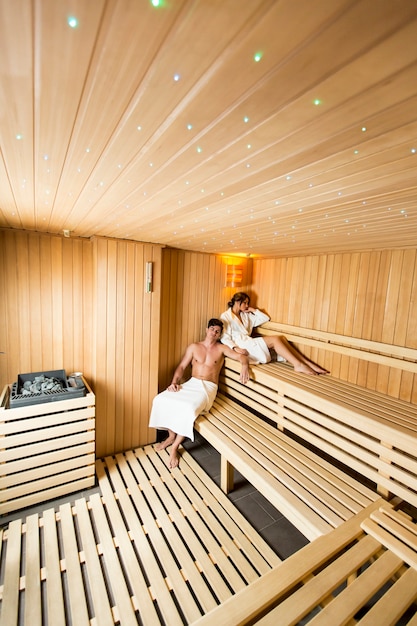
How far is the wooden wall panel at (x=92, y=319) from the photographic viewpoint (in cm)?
309

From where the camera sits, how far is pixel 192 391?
3582mm

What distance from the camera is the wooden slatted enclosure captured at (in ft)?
8.63

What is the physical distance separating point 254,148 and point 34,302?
302 cm

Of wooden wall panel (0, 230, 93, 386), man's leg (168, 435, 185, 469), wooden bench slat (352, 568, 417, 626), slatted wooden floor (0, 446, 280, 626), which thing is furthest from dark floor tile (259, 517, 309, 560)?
wooden wall panel (0, 230, 93, 386)

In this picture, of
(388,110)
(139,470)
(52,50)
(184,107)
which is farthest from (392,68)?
(139,470)

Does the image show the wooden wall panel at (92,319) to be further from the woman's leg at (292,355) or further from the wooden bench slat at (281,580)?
the wooden bench slat at (281,580)

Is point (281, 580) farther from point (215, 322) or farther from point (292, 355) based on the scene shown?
point (215, 322)

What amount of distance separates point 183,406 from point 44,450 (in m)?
1.41

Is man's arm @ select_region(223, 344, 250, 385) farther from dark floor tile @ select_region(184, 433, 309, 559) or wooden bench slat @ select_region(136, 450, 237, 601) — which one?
wooden bench slat @ select_region(136, 450, 237, 601)

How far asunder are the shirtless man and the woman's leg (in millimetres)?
476

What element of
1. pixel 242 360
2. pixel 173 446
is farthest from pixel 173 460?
pixel 242 360

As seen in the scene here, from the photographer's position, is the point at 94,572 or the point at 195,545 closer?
the point at 94,572

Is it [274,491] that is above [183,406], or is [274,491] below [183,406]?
below

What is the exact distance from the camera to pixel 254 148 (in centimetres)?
101
